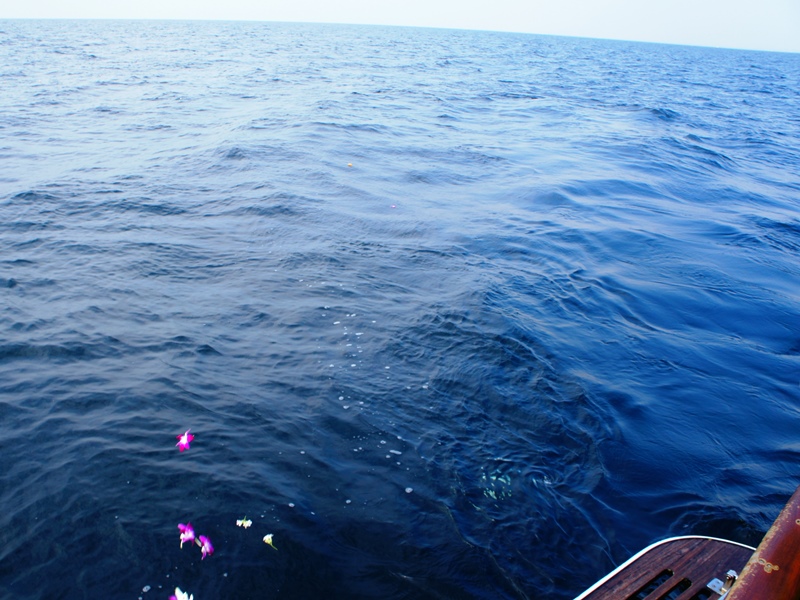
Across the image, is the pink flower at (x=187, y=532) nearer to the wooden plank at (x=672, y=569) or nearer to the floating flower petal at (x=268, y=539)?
the floating flower petal at (x=268, y=539)

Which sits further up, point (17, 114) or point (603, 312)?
point (603, 312)

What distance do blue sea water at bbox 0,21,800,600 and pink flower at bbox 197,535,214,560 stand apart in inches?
1.9

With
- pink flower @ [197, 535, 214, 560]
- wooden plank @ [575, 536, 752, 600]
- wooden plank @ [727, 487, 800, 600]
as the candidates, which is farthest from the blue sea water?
wooden plank @ [727, 487, 800, 600]

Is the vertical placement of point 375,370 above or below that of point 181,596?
below

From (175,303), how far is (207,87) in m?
23.0

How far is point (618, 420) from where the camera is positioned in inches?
217

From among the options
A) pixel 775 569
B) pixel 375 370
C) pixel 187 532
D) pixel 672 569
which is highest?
pixel 775 569

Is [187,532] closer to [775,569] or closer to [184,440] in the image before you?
[184,440]

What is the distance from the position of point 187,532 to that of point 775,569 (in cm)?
370

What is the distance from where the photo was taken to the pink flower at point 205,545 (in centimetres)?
382

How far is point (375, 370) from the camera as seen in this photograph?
5.92m

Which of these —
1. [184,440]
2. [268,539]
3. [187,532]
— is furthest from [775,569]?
[184,440]

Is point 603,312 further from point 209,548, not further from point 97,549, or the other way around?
point 97,549

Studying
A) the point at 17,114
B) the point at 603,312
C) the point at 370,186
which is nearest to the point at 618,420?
the point at 603,312
